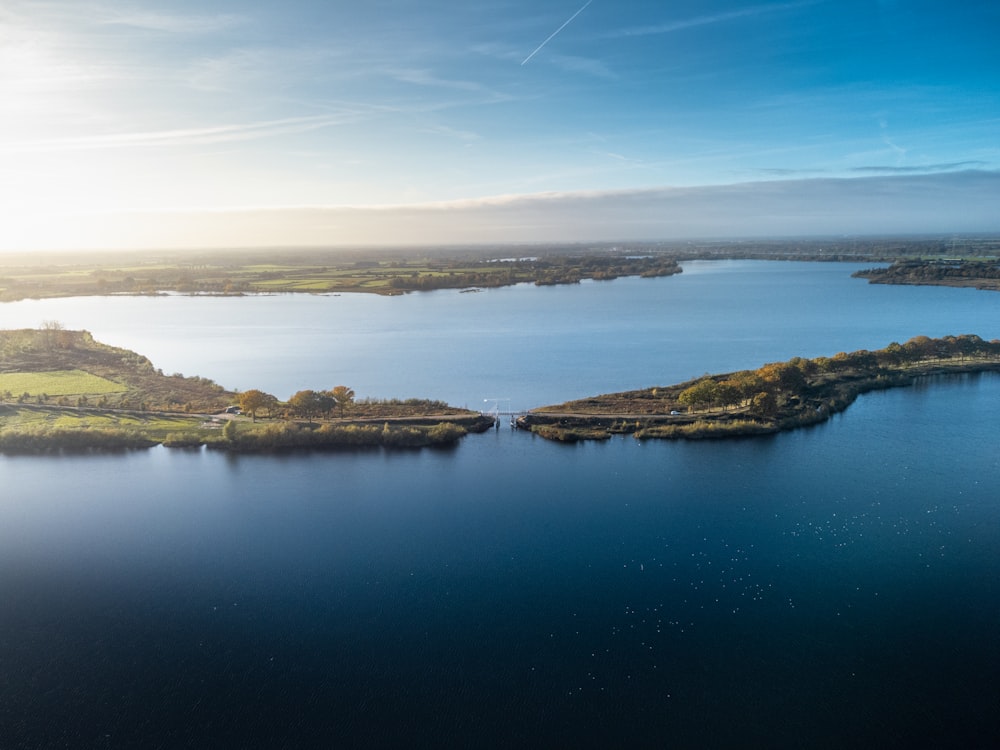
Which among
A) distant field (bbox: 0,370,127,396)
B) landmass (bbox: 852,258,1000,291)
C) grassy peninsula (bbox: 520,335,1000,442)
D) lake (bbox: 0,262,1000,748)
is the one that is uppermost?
landmass (bbox: 852,258,1000,291)

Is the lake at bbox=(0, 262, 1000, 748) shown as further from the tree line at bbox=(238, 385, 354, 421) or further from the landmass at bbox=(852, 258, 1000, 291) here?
the landmass at bbox=(852, 258, 1000, 291)

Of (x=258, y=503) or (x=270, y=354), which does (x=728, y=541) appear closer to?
(x=258, y=503)

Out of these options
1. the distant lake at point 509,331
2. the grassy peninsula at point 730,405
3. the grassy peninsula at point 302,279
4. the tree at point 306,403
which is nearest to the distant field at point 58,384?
the distant lake at point 509,331

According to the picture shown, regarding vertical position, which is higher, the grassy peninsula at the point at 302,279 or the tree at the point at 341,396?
the grassy peninsula at the point at 302,279

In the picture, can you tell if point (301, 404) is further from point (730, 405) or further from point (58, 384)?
point (730, 405)

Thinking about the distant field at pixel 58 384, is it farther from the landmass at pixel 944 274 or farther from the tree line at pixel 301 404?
the landmass at pixel 944 274

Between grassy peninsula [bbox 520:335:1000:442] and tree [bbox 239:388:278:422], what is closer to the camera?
grassy peninsula [bbox 520:335:1000:442]

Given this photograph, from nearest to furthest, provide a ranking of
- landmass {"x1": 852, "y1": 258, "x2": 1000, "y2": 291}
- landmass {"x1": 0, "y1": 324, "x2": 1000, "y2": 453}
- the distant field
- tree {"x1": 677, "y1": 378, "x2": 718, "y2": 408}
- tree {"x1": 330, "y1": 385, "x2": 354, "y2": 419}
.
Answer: landmass {"x1": 0, "y1": 324, "x2": 1000, "y2": 453} < tree {"x1": 677, "y1": 378, "x2": 718, "y2": 408} < tree {"x1": 330, "y1": 385, "x2": 354, "y2": 419} < the distant field < landmass {"x1": 852, "y1": 258, "x2": 1000, "y2": 291}

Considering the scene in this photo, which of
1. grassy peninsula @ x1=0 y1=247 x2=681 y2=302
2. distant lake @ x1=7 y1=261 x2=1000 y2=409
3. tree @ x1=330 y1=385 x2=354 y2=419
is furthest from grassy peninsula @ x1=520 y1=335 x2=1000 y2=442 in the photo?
grassy peninsula @ x1=0 y1=247 x2=681 y2=302
